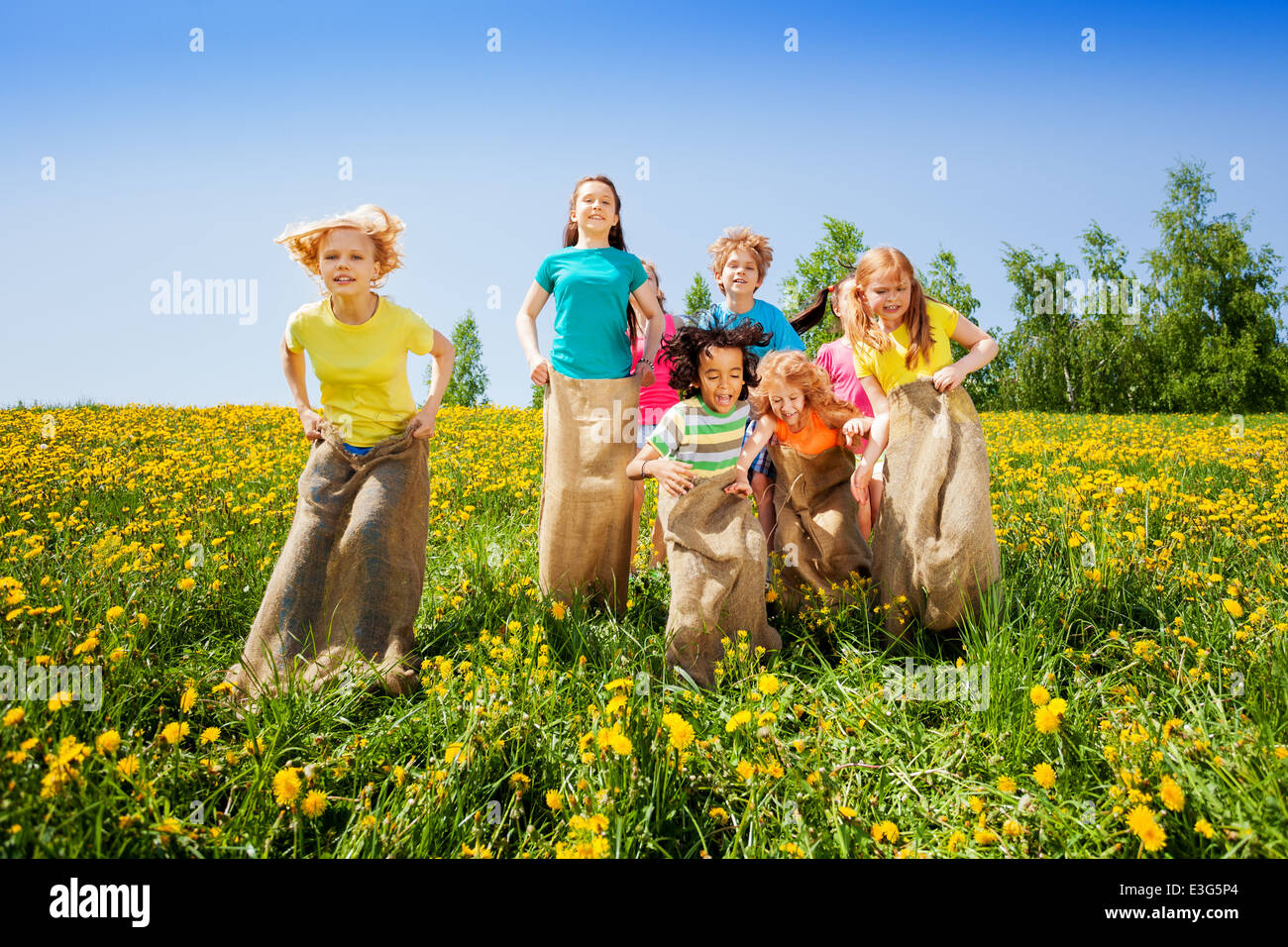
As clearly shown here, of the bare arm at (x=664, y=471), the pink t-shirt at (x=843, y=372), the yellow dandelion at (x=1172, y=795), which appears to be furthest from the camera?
the pink t-shirt at (x=843, y=372)

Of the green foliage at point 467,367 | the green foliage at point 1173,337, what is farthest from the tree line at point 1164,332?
the green foliage at point 467,367

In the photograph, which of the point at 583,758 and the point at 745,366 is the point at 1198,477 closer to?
the point at 745,366

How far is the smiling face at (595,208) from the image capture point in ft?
13.6

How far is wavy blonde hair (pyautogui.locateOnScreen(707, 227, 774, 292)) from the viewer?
Answer: 4848mm

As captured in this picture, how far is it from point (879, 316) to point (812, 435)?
2.37 ft

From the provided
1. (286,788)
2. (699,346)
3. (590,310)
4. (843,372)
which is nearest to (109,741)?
(286,788)

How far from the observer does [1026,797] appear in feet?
7.64

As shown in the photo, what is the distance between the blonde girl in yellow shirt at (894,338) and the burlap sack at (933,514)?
10cm

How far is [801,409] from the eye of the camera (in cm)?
403

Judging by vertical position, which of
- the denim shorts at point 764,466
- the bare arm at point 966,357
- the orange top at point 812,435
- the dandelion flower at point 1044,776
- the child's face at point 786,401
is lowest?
the dandelion flower at point 1044,776

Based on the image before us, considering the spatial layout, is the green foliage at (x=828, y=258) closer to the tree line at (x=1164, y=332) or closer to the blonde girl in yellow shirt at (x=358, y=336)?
the tree line at (x=1164, y=332)

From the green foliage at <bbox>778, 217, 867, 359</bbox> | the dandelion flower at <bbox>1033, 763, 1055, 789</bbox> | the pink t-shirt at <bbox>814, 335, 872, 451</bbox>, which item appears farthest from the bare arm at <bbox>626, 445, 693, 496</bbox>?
the green foliage at <bbox>778, 217, 867, 359</bbox>

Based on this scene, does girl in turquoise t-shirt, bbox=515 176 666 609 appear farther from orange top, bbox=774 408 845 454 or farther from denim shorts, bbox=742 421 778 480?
orange top, bbox=774 408 845 454

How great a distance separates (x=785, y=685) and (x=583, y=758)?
1.23 meters
